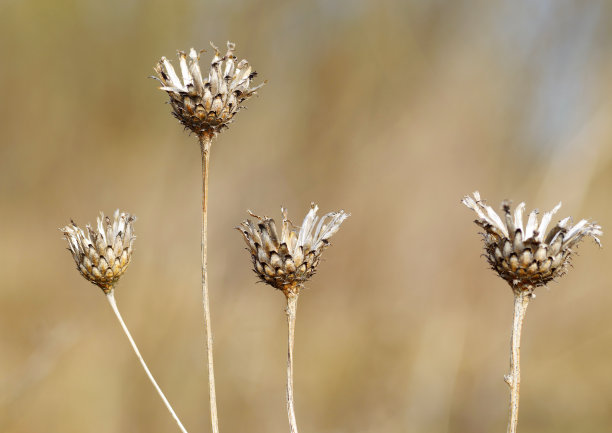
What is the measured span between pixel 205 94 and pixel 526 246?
0.57 metres

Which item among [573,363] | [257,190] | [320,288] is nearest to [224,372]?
[320,288]

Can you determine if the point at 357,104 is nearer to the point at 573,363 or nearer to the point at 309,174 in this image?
the point at 309,174

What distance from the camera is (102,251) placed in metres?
1.00

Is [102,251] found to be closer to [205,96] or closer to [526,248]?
[205,96]

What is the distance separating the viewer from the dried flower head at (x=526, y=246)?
0.81 meters

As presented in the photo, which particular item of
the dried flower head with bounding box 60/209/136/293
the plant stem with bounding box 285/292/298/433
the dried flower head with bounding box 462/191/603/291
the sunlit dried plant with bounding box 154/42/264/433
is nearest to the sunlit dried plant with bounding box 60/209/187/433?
the dried flower head with bounding box 60/209/136/293

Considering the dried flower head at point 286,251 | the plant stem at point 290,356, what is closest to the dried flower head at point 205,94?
the dried flower head at point 286,251

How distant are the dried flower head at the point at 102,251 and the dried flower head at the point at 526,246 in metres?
0.61

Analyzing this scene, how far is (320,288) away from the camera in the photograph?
328 cm

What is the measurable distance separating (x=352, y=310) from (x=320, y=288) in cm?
23

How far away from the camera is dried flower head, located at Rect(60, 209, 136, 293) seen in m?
0.99

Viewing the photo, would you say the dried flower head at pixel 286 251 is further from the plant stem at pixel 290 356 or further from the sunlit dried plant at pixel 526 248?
the sunlit dried plant at pixel 526 248

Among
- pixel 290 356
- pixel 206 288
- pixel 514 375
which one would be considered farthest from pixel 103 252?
pixel 514 375

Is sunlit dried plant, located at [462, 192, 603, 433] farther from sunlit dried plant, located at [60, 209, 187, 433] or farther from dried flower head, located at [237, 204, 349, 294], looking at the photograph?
sunlit dried plant, located at [60, 209, 187, 433]
